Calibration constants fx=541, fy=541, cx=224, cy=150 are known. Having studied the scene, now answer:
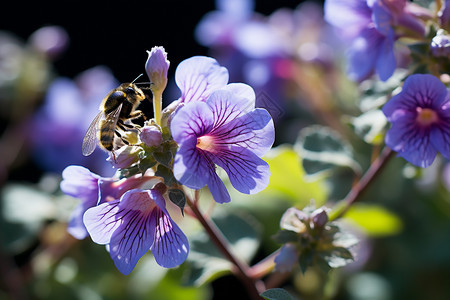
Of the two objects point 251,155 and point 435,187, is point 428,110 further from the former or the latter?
point 435,187

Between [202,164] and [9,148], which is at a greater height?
[202,164]

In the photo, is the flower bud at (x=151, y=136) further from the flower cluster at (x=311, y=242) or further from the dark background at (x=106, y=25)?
the dark background at (x=106, y=25)

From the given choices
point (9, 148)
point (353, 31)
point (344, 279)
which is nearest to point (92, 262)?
point (9, 148)

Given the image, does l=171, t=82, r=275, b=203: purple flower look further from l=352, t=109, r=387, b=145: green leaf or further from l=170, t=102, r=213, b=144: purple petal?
l=352, t=109, r=387, b=145: green leaf

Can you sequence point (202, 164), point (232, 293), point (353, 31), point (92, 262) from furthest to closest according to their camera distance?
point (232, 293) → point (92, 262) → point (353, 31) → point (202, 164)

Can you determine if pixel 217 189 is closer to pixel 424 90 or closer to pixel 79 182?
pixel 79 182

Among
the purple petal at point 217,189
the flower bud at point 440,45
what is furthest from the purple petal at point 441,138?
the purple petal at point 217,189
